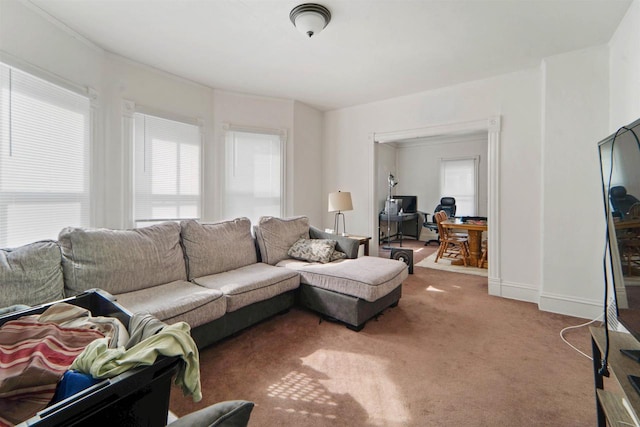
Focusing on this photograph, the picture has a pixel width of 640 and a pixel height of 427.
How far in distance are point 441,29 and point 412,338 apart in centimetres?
264

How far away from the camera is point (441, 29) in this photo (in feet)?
7.94

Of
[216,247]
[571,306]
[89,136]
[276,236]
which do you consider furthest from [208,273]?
[571,306]

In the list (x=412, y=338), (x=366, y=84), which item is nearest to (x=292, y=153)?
(x=366, y=84)

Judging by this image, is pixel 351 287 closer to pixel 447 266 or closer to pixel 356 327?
pixel 356 327

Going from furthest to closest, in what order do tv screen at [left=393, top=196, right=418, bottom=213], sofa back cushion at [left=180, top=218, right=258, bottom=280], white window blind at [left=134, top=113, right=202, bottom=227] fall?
tv screen at [left=393, top=196, right=418, bottom=213] < white window blind at [left=134, top=113, right=202, bottom=227] < sofa back cushion at [left=180, top=218, right=258, bottom=280]

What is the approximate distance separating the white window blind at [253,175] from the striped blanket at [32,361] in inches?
116

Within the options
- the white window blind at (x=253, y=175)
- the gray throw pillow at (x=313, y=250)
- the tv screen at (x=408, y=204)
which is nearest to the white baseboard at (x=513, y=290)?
the gray throw pillow at (x=313, y=250)

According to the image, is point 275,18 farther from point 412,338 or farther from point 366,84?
point 412,338

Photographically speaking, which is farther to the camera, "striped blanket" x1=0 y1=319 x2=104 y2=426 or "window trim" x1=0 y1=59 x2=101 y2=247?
"window trim" x1=0 y1=59 x2=101 y2=247

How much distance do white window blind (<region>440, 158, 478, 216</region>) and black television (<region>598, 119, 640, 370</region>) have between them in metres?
5.88

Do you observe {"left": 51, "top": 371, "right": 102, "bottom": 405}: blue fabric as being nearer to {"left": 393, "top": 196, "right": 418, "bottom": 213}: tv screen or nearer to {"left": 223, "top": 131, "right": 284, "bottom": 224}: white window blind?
{"left": 223, "top": 131, "right": 284, "bottom": 224}: white window blind

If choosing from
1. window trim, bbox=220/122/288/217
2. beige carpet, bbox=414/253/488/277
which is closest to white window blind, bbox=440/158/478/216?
beige carpet, bbox=414/253/488/277

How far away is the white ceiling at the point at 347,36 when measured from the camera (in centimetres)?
215

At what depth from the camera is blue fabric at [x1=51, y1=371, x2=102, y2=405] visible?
0.66 metres
